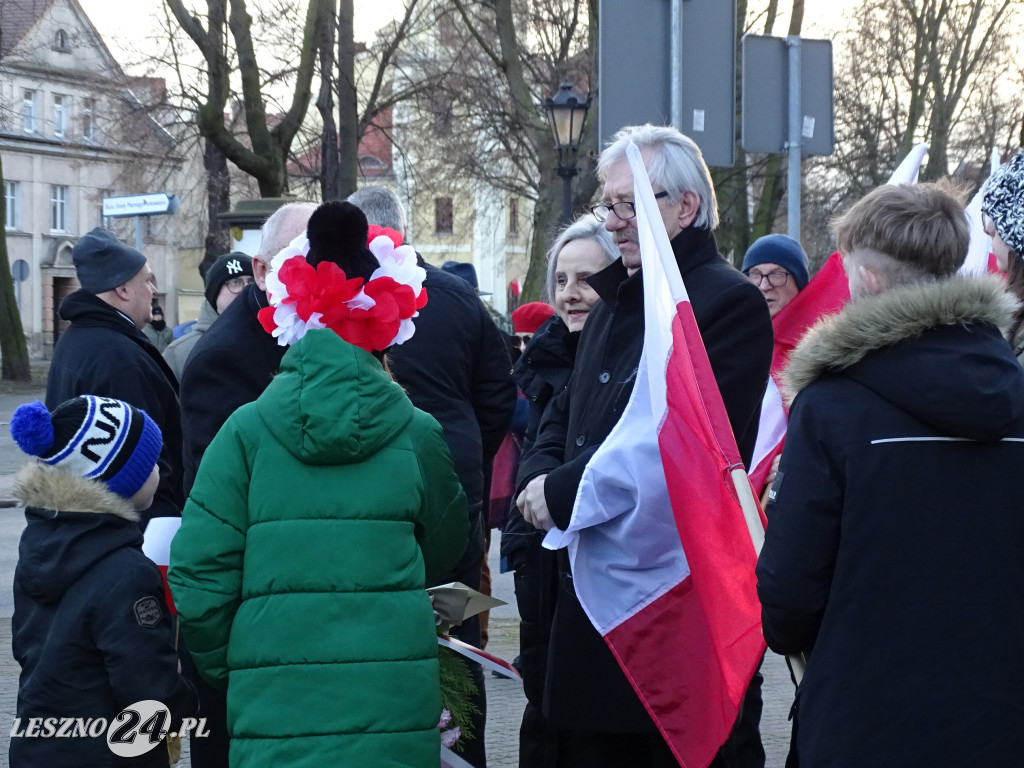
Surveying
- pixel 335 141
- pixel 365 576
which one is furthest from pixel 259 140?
pixel 365 576

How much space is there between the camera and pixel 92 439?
3420mm

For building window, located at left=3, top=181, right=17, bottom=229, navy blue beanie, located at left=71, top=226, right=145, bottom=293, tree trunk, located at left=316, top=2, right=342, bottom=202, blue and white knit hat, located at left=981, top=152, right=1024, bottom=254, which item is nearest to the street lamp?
tree trunk, located at left=316, top=2, right=342, bottom=202

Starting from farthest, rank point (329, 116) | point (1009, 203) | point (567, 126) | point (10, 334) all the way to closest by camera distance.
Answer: point (10, 334) < point (329, 116) < point (567, 126) < point (1009, 203)

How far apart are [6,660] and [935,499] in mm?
5470

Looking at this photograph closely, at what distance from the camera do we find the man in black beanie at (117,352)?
4.68 m

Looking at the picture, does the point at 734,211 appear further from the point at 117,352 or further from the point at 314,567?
the point at 314,567

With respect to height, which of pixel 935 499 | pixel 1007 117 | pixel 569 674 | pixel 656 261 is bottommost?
pixel 569 674

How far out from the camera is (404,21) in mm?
21797

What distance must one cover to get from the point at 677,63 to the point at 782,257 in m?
1.12

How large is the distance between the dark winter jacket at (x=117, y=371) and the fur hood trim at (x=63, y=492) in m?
1.12

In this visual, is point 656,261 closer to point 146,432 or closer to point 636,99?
point 146,432

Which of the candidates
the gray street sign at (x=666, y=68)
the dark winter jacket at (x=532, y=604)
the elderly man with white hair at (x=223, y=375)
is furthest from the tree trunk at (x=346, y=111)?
the dark winter jacket at (x=532, y=604)

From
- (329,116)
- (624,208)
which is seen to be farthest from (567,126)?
(624,208)

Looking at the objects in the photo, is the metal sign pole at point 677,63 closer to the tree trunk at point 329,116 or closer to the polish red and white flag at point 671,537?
the polish red and white flag at point 671,537
